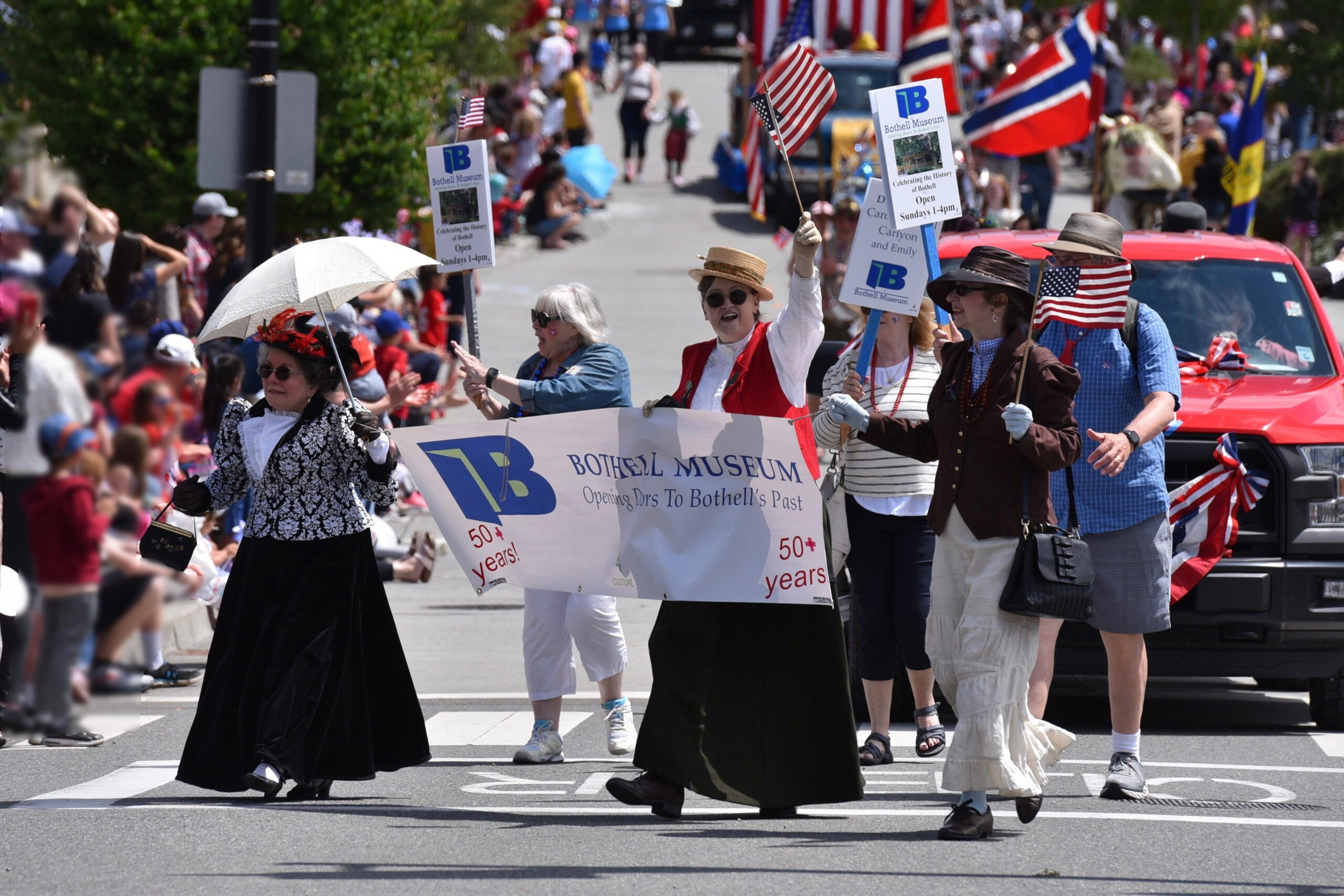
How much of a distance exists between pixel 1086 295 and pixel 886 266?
3.21 feet

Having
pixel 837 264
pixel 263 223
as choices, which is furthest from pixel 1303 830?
pixel 837 264

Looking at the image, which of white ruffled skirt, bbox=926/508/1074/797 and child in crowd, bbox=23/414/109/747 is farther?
white ruffled skirt, bbox=926/508/1074/797

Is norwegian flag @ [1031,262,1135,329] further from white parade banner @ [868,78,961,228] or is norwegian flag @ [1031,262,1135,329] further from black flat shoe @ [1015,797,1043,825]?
black flat shoe @ [1015,797,1043,825]

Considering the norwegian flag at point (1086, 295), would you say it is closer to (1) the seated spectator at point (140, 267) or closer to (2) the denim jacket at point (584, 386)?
(2) the denim jacket at point (584, 386)

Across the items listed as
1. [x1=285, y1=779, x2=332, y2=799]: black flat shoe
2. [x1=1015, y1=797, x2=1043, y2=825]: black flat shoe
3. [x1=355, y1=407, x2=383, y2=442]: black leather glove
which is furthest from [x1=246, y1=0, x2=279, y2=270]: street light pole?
[x1=1015, y1=797, x2=1043, y2=825]: black flat shoe

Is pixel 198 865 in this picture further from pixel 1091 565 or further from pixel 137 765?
pixel 1091 565

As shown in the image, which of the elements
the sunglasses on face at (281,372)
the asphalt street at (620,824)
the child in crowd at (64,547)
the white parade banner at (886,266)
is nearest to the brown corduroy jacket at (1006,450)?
the asphalt street at (620,824)

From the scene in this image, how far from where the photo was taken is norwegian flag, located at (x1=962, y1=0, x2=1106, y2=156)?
612 inches

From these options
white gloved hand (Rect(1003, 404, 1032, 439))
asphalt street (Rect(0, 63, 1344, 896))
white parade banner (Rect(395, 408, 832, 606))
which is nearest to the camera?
asphalt street (Rect(0, 63, 1344, 896))

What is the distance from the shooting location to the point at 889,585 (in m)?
8.25

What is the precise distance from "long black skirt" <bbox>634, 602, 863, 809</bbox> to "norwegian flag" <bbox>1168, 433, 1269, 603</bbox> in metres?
2.21

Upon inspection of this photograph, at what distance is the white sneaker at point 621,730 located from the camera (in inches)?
328

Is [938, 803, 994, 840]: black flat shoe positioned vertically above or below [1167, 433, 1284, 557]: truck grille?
below

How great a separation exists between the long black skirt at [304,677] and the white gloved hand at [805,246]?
1882 millimetres
